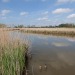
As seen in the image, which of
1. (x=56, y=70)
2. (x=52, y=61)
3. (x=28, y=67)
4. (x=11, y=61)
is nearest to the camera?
(x=11, y=61)

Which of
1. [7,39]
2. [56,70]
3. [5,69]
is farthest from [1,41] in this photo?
[56,70]

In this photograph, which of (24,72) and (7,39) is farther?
(7,39)

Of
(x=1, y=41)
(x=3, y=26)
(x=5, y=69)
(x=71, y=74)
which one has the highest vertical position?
(x=3, y=26)

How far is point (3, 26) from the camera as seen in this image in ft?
27.3

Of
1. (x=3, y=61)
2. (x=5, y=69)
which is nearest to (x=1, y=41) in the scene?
(x=3, y=61)

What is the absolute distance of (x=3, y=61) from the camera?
219 inches

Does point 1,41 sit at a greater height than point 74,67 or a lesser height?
greater

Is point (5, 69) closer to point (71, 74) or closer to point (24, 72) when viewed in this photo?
point (24, 72)

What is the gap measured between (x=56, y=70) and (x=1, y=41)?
8.35 ft

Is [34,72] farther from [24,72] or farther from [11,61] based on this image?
[11,61]

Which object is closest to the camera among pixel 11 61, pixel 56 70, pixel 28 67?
pixel 11 61

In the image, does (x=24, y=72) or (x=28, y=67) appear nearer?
(x=24, y=72)

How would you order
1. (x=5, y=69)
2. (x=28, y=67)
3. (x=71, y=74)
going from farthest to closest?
(x=28, y=67)
(x=71, y=74)
(x=5, y=69)

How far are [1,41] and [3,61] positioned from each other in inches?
60.8
